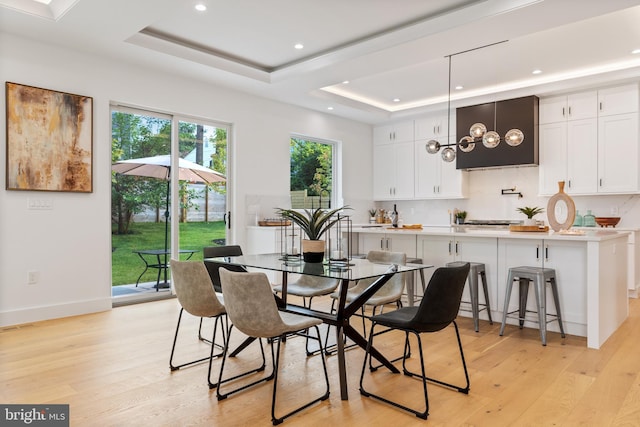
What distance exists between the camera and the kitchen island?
3518 millimetres

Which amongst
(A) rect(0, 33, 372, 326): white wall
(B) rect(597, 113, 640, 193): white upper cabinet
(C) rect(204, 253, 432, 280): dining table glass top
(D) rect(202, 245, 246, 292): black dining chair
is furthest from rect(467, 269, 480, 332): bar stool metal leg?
(A) rect(0, 33, 372, 326): white wall

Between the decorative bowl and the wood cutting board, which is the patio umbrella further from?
the decorative bowl

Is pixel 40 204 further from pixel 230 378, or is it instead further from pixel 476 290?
pixel 476 290

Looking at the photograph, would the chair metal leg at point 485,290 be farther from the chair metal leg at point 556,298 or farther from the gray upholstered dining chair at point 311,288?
the gray upholstered dining chair at point 311,288

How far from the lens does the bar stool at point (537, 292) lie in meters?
3.63

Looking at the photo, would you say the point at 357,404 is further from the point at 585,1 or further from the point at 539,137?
the point at 539,137

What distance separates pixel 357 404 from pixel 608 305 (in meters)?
2.66

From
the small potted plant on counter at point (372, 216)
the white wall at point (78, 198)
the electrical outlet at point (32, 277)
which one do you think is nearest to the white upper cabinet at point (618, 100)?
the small potted plant on counter at point (372, 216)

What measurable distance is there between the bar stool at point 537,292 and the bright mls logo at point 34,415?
337cm

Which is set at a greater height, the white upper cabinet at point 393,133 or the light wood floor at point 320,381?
the white upper cabinet at point 393,133

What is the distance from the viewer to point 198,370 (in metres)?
2.99

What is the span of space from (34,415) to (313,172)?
18.4ft

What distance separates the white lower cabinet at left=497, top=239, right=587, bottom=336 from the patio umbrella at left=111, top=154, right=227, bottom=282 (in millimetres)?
3825

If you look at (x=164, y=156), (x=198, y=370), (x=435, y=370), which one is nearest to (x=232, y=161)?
(x=164, y=156)
